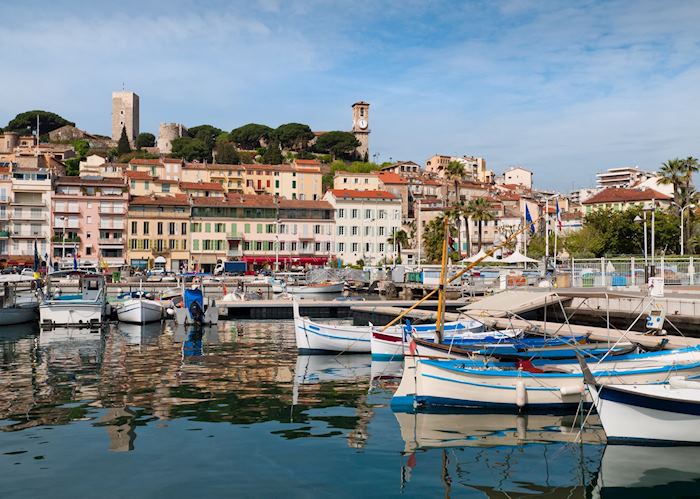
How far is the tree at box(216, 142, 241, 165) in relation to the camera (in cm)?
15600

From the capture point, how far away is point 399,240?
10644 centimetres

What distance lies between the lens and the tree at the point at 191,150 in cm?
16338

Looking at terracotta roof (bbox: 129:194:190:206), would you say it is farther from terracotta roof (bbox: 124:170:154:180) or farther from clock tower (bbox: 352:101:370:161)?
clock tower (bbox: 352:101:370:161)

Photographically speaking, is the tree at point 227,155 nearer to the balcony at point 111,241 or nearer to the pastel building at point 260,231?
the pastel building at point 260,231

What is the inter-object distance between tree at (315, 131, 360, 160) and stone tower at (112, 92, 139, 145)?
52763 mm

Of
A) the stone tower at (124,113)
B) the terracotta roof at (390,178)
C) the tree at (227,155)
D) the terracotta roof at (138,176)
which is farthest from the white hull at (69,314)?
the stone tower at (124,113)

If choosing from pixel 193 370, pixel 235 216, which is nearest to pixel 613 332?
pixel 193 370

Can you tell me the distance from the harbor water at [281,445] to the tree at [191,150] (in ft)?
468

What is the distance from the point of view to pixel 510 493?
41.2 feet

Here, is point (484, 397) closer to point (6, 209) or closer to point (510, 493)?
A: point (510, 493)

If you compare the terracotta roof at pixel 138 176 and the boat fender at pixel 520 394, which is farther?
the terracotta roof at pixel 138 176

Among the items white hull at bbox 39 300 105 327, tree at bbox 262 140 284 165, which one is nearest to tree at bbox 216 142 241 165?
tree at bbox 262 140 284 165

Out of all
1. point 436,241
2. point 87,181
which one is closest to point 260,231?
point 87,181

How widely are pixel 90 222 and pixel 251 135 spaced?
288ft
